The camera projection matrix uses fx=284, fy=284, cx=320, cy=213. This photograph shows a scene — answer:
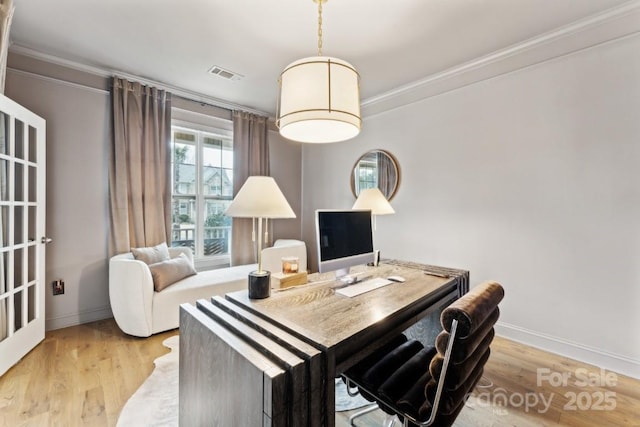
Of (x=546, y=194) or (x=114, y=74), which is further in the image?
(x=114, y=74)

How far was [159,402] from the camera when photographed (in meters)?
1.69

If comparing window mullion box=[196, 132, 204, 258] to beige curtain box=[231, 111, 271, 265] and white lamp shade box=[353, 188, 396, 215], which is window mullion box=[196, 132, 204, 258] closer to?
beige curtain box=[231, 111, 271, 265]

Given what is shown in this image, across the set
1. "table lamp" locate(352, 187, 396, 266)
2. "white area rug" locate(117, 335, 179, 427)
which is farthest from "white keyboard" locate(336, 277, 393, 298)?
"white area rug" locate(117, 335, 179, 427)

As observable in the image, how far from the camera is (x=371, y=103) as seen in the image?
142 inches

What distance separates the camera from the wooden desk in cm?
93

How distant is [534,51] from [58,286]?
4.75 meters

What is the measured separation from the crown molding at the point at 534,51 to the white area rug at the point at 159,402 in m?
2.94

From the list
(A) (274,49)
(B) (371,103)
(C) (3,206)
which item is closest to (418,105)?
(B) (371,103)

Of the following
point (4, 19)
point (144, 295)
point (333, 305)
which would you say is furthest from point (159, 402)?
point (4, 19)

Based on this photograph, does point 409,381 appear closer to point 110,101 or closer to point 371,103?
point 371,103

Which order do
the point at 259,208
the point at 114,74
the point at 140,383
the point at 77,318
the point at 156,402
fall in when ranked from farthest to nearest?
the point at 114,74
the point at 77,318
the point at 140,383
the point at 156,402
the point at 259,208

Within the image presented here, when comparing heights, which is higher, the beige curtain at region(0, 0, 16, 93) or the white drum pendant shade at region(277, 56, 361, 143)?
the beige curtain at region(0, 0, 16, 93)

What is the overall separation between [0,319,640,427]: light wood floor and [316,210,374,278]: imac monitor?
87 centimetres

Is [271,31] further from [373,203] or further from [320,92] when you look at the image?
[373,203]
